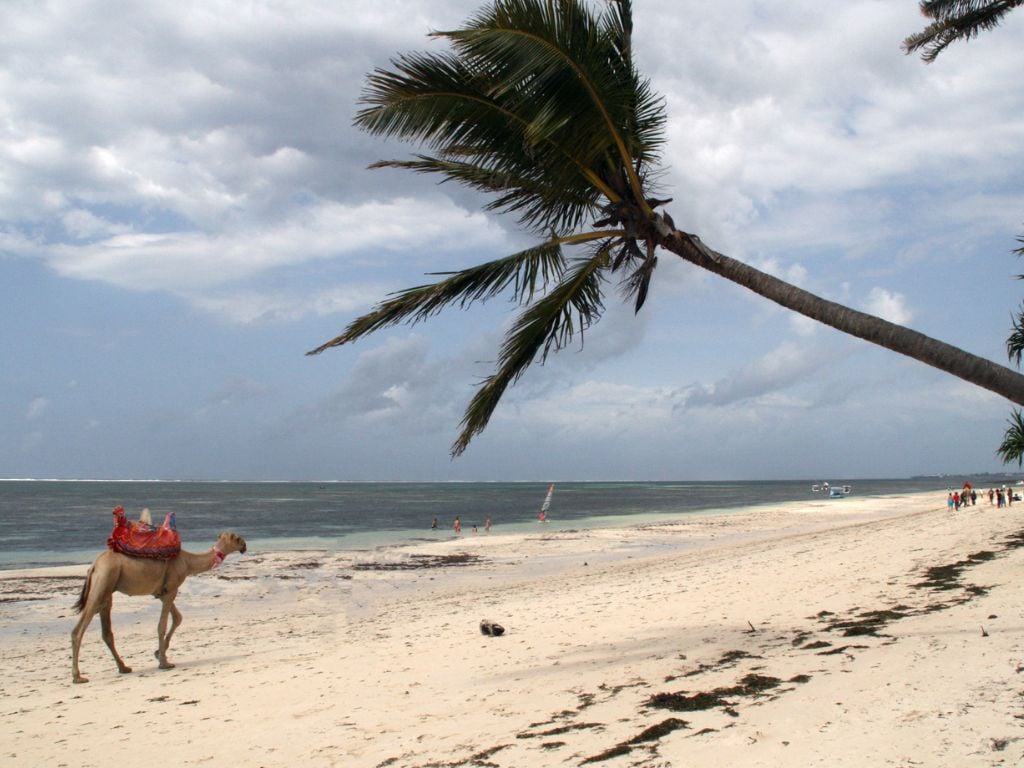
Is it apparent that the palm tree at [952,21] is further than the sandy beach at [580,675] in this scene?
Yes

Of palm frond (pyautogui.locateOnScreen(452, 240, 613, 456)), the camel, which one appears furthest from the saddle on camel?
palm frond (pyautogui.locateOnScreen(452, 240, 613, 456))

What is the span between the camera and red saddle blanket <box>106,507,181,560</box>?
8.62m

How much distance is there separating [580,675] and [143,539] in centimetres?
542

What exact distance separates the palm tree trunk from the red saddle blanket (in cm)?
656

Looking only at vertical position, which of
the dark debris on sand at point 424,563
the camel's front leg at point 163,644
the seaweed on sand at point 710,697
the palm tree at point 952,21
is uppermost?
the palm tree at point 952,21

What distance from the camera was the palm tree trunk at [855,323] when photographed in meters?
4.26

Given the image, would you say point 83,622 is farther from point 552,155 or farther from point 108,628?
point 552,155

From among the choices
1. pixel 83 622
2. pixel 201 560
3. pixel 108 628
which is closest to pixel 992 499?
pixel 201 560

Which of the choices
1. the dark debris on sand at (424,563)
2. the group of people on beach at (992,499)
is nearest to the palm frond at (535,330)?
the dark debris on sand at (424,563)

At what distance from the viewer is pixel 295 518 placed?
4969 cm

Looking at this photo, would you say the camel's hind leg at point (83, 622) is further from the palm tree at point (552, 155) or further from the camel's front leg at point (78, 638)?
the palm tree at point (552, 155)

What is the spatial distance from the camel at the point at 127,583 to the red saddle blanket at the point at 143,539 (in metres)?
0.07

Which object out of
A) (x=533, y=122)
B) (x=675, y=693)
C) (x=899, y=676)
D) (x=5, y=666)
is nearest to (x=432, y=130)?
(x=533, y=122)

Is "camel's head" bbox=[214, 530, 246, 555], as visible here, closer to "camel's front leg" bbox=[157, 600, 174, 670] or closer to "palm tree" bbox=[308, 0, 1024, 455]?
"camel's front leg" bbox=[157, 600, 174, 670]
